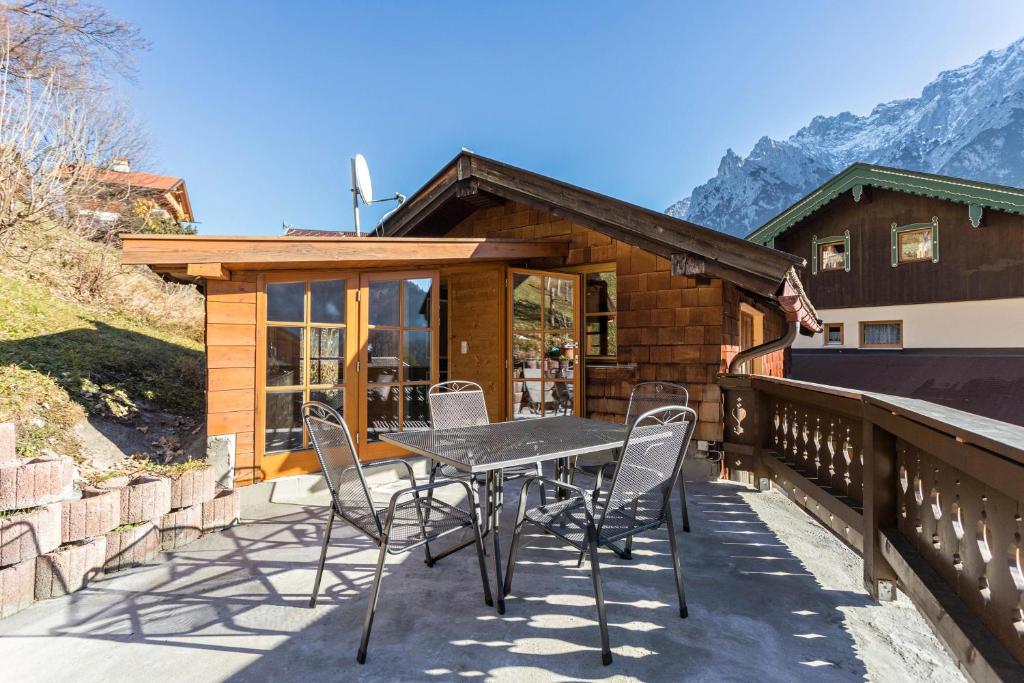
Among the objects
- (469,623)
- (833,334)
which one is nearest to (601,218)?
(469,623)

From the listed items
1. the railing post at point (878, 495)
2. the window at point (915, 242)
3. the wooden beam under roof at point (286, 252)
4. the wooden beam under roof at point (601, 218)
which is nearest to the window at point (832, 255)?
the window at point (915, 242)

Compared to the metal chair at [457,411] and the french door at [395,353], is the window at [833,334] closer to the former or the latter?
the french door at [395,353]

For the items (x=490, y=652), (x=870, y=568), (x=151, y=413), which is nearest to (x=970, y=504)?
(x=870, y=568)

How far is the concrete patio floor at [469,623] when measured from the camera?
5.43 feet

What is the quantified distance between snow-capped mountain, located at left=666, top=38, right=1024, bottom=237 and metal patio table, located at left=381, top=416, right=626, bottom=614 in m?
65.2

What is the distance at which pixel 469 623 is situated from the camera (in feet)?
6.36

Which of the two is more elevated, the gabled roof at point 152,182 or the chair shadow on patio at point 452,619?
the gabled roof at point 152,182

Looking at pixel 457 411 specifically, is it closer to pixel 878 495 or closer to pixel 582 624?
pixel 582 624

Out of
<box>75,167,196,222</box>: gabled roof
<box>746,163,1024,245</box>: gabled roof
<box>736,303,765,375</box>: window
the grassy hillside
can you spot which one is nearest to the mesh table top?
the grassy hillside

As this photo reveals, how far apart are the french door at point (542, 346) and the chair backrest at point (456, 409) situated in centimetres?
153

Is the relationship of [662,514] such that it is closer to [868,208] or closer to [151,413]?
[151,413]

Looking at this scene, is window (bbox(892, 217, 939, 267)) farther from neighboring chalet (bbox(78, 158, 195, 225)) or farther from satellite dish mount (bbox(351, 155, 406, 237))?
neighboring chalet (bbox(78, 158, 195, 225))

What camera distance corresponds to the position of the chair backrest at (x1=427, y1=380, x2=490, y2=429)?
3178mm

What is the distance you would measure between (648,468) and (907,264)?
14311mm
